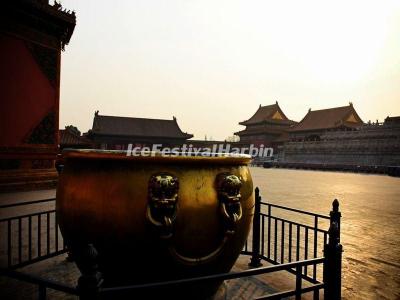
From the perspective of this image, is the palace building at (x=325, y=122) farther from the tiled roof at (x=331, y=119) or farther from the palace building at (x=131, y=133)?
the palace building at (x=131, y=133)

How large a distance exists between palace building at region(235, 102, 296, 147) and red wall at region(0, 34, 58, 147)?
131ft

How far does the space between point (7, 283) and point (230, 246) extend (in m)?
2.24

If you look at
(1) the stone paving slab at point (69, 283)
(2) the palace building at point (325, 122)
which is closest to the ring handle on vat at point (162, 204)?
(1) the stone paving slab at point (69, 283)

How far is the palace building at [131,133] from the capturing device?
3800cm

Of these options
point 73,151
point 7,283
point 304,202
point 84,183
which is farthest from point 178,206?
point 304,202

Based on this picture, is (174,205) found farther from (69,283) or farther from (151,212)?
(69,283)

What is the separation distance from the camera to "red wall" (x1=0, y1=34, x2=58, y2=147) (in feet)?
31.1

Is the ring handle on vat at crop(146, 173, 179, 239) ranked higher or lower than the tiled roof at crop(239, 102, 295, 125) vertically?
lower

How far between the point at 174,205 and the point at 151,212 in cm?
13

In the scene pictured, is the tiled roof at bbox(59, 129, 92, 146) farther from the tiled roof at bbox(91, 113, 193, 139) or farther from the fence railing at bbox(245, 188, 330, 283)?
the fence railing at bbox(245, 188, 330, 283)

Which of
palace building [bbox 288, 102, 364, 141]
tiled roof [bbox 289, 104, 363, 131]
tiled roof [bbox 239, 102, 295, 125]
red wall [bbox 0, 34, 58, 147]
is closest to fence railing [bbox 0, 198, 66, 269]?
red wall [bbox 0, 34, 58, 147]

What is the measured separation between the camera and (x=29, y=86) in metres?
10.1

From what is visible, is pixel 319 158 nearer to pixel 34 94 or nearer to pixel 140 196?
pixel 34 94

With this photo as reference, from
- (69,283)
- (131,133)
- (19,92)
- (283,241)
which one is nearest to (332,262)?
(283,241)
